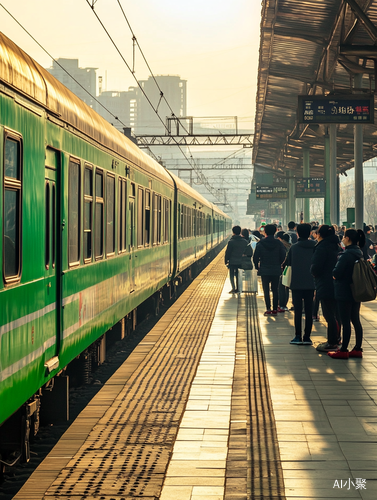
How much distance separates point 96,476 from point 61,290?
1.71 metres

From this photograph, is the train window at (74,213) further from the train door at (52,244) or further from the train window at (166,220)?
the train window at (166,220)

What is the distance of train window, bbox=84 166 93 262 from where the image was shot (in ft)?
24.1

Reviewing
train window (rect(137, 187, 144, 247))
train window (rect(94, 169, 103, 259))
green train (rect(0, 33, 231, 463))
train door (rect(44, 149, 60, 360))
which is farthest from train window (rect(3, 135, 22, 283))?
train window (rect(137, 187, 144, 247))

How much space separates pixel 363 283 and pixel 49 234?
475 cm

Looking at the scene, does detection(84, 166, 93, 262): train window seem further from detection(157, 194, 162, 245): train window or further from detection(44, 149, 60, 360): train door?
detection(157, 194, 162, 245): train window

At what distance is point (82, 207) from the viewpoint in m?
7.14

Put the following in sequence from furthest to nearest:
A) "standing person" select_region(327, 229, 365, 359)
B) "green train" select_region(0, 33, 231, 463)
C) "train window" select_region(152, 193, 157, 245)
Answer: "train window" select_region(152, 193, 157, 245), "standing person" select_region(327, 229, 365, 359), "green train" select_region(0, 33, 231, 463)

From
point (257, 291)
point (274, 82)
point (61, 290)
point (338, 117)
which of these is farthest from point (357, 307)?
point (274, 82)

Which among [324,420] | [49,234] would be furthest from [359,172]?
[49,234]

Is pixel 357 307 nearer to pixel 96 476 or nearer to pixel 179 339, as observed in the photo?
pixel 179 339

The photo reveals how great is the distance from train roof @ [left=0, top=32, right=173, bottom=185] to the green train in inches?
0.4

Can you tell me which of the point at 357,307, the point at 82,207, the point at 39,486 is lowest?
the point at 39,486

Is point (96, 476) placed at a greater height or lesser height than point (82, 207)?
lesser

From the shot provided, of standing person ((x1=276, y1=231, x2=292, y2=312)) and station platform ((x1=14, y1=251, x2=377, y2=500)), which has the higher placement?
standing person ((x1=276, y1=231, x2=292, y2=312))
